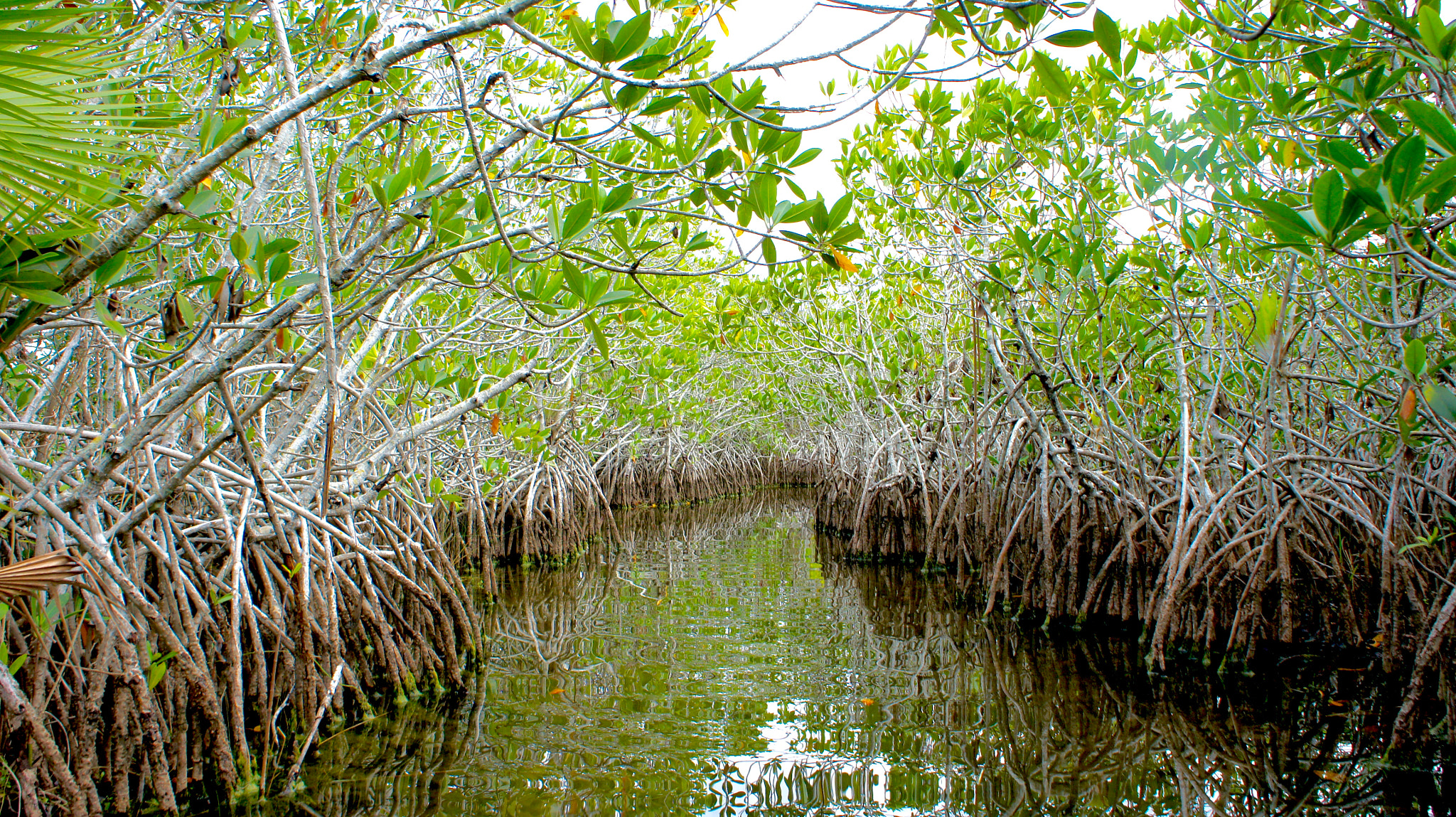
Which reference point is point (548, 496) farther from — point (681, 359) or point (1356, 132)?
point (1356, 132)

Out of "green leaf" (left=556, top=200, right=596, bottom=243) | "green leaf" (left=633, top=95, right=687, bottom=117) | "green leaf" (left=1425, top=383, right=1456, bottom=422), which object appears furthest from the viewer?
"green leaf" (left=1425, top=383, right=1456, bottom=422)

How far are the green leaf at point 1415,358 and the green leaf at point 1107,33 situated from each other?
4.41ft

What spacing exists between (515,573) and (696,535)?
118 inches

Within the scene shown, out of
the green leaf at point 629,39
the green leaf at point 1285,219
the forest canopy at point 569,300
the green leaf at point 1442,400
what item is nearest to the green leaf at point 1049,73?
the forest canopy at point 569,300

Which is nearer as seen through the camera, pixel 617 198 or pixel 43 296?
pixel 43 296

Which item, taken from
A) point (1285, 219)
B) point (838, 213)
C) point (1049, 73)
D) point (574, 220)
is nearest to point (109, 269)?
point (574, 220)

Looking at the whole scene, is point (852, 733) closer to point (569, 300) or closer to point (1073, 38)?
point (569, 300)

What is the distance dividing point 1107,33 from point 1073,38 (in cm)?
5

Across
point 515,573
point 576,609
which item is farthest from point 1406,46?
point 515,573

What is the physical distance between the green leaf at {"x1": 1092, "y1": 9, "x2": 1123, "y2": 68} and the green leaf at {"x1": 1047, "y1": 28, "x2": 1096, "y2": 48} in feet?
0.04

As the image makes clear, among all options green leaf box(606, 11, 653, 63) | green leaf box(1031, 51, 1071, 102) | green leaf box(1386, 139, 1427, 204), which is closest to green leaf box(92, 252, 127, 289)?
green leaf box(606, 11, 653, 63)

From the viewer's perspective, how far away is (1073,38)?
1.39 metres

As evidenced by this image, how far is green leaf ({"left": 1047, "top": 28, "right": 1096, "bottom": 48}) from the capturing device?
1.38 meters

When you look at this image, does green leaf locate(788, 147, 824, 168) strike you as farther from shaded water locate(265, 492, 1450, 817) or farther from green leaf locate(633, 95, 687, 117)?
shaded water locate(265, 492, 1450, 817)
